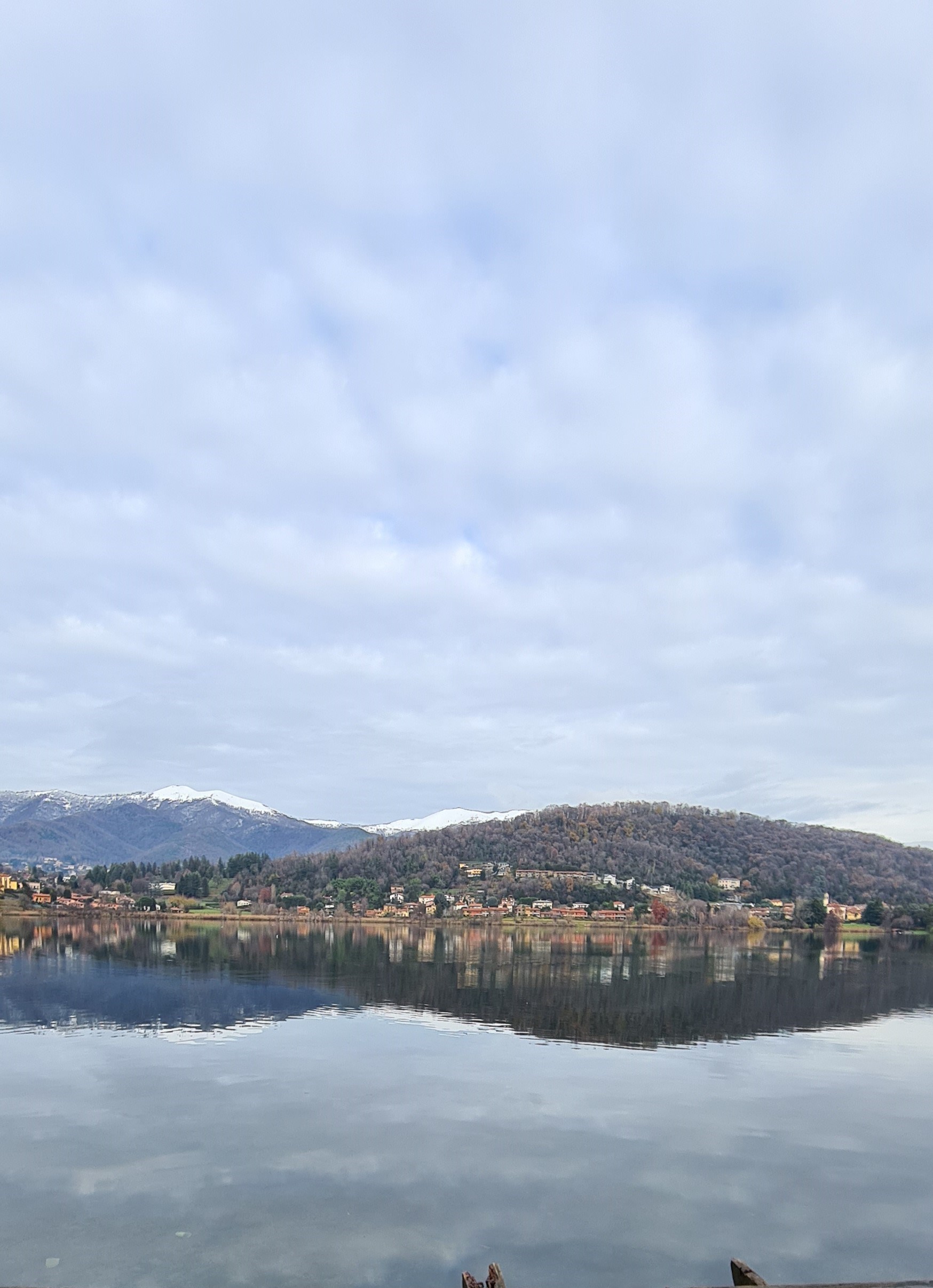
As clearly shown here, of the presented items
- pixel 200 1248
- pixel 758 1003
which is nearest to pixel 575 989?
pixel 758 1003

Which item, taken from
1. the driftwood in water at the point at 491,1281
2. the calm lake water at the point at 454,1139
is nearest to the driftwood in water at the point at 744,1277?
the driftwood in water at the point at 491,1281

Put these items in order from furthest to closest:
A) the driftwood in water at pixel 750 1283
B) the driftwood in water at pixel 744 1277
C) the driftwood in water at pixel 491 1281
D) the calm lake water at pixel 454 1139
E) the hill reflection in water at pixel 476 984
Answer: the hill reflection in water at pixel 476 984 → the calm lake water at pixel 454 1139 → the driftwood in water at pixel 491 1281 → the driftwood in water at pixel 744 1277 → the driftwood in water at pixel 750 1283

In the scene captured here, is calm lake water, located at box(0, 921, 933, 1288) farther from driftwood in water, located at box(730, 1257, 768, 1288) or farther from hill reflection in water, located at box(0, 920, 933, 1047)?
driftwood in water, located at box(730, 1257, 768, 1288)

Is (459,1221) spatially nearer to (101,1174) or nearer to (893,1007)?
(101,1174)

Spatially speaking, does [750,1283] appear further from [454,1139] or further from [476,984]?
[476,984]

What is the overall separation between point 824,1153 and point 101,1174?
23065mm

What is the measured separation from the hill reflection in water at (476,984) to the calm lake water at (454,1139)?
2.16 ft

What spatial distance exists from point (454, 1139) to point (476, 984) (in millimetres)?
51328

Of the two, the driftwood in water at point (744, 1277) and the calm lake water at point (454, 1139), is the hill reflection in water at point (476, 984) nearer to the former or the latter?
the calm lake water at point (454, 1139)

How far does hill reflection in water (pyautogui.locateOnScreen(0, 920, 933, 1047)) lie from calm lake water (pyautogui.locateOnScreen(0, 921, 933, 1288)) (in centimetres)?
66

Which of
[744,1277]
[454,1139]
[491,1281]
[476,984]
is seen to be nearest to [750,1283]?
[744,1277]

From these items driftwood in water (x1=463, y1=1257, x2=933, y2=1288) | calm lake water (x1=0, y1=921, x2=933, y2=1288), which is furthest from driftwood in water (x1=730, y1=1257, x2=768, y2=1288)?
calm lake water (x1=0, y1=921, x2=933, y2=1288)

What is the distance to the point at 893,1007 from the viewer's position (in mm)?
70312

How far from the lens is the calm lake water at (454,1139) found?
2059 centimetres
